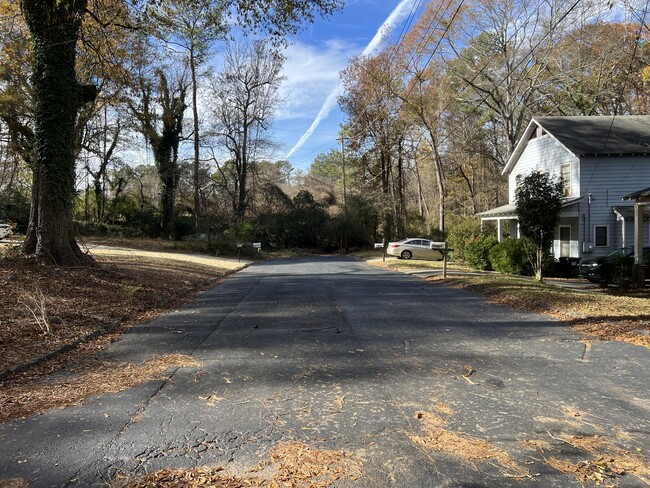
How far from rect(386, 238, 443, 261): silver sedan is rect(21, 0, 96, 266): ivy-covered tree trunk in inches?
885

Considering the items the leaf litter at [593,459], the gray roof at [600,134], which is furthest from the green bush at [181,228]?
the leaf litter at [593,459]

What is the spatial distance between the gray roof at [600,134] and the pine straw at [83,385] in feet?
68.6

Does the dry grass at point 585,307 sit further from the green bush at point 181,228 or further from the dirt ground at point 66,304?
the green bush at point 181,228

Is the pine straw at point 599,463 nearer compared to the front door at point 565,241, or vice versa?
the pine straw at point 599,463

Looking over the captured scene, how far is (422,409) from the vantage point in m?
4.35

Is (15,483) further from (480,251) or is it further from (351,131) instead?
(351,131)

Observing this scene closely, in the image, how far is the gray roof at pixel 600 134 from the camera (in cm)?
2100

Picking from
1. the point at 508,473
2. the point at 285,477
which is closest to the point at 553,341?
the point at 508,473

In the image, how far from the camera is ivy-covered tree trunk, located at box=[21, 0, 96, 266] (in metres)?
11.9

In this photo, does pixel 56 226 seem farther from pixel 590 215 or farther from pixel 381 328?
pixel 590 215

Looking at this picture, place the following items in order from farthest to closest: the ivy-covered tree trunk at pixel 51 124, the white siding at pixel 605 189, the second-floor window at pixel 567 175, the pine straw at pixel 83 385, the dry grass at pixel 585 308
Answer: the second-floor window at pixel 567 175 < the white siding at pixel 605 189 < the ivy-covered tree trunk at pixel 51 124 < the dry grass at pixel 585 308 < the pine straw at pixel 83 385

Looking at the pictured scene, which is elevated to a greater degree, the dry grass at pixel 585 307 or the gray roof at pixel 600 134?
the gray roof at pixel 600 134

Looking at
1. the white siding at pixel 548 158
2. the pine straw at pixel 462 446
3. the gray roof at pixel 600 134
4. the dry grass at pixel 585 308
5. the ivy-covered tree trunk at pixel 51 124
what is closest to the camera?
the pine straw at pixel 462 446

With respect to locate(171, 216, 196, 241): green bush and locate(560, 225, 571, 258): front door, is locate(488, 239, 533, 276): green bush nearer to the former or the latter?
locate(560, 225, 571, 258): front door
